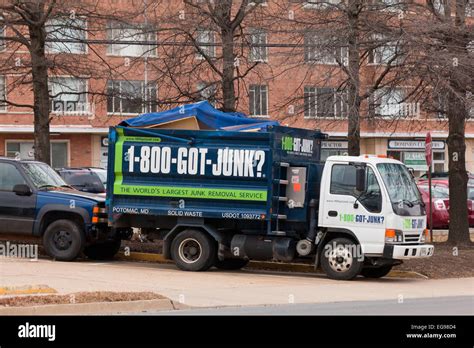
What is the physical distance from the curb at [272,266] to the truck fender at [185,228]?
989 mm

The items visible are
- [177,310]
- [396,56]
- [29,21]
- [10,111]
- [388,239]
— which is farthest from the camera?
[10,111]

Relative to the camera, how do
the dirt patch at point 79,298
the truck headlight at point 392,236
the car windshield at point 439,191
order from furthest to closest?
the car windshield at point 439,191, the truck headlight at point 392,236, the dirt patch at point 79,298

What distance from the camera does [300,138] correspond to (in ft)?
62.4

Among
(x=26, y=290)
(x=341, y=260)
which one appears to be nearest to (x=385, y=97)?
(x=341, y=260)

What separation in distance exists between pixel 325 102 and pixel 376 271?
4.78m

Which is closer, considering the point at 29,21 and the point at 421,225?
the point at 421,225

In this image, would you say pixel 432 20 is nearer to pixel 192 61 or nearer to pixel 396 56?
pixel 396 56

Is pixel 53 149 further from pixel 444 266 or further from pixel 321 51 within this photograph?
pixel 444 266

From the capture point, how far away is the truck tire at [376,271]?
62.3 feet

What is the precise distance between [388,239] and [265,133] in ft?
10.1

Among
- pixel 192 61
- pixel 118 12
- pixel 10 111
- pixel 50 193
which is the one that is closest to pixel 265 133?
pixel 50 193

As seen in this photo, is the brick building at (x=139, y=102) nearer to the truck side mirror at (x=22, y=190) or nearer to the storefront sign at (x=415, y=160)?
the storefront sign at (x=415, y=160)

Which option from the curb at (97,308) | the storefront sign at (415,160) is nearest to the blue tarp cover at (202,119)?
the curb at (97,308)

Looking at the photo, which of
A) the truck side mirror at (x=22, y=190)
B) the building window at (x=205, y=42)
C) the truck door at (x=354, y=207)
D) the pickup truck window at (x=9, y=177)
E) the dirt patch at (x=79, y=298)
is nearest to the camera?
the dirt patch at (x=79, y=298)
